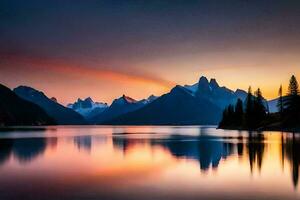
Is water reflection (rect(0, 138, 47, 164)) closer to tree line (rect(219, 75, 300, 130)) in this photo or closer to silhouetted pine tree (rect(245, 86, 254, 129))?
tree line (rect(219, 75, 300, 130))

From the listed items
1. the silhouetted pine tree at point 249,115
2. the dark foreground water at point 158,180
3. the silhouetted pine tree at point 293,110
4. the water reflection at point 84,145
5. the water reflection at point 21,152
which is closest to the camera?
the dark foreground water at point 158,180

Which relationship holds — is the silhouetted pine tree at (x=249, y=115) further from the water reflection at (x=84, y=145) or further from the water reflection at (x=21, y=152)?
the water reflection at (x=21, y=152)

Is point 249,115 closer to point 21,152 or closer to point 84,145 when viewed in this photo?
point 84,145

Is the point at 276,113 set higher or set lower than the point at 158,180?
higher

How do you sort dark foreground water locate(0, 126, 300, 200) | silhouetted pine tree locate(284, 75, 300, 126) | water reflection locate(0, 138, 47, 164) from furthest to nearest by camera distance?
1. silhouetted pine tree locate(284, 75, 300, 126)
2. water reflection locate(0, 138, 47, 164)
3. dark foreground water locate(0, 126, 300, 200)

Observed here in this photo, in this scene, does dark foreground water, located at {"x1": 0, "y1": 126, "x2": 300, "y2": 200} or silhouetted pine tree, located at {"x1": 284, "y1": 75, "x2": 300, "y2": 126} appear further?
silhouetted pine tree, located at {"x1": 284, "y1": 75, "x2": 300, "y2": 126}

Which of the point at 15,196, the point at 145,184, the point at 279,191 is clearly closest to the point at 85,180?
the point at 145,184

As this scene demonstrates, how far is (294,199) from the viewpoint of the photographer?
24.3 m

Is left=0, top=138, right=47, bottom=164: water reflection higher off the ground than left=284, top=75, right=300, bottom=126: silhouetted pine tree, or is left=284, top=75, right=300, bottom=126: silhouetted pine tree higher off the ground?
left=284, top=75, right=300, bottom=126: silhouetted pine tree

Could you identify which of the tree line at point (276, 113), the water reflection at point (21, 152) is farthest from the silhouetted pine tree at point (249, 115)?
the water reflection at point (21, 152)

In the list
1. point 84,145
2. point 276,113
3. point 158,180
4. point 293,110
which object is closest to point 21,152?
point 84,145

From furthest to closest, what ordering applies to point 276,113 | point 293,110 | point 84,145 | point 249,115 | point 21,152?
point 249,115
point 276,113
point 293,110
point 84,145
point 21,152

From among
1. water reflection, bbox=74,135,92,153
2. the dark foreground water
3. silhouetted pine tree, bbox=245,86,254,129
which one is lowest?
the dark foreground water

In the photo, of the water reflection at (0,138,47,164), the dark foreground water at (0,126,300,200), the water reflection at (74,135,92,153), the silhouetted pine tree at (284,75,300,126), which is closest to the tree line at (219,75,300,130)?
the silhouetted pine tree at (284,75,300,126)
